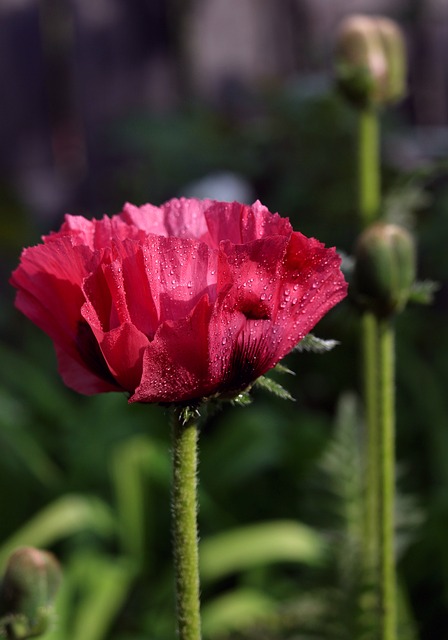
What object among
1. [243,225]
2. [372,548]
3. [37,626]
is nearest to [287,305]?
[243,225]

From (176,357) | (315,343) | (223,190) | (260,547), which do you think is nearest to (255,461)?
(260,547)

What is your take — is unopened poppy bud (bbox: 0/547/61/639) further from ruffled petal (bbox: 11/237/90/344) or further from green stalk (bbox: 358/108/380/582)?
green stalk (bbox: 358/108/380/582)

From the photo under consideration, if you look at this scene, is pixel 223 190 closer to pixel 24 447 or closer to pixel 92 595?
pixel 24 447

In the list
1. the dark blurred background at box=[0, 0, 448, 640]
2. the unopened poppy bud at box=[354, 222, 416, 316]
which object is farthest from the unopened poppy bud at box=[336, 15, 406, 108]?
the unopened poppy bud at box=[354, 222, 416, 316]

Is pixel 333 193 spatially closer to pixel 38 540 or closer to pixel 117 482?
pixel 117 482

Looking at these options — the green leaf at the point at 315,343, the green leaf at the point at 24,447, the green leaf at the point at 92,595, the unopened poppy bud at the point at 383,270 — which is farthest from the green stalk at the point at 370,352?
the green leaf at the point at 24,447
